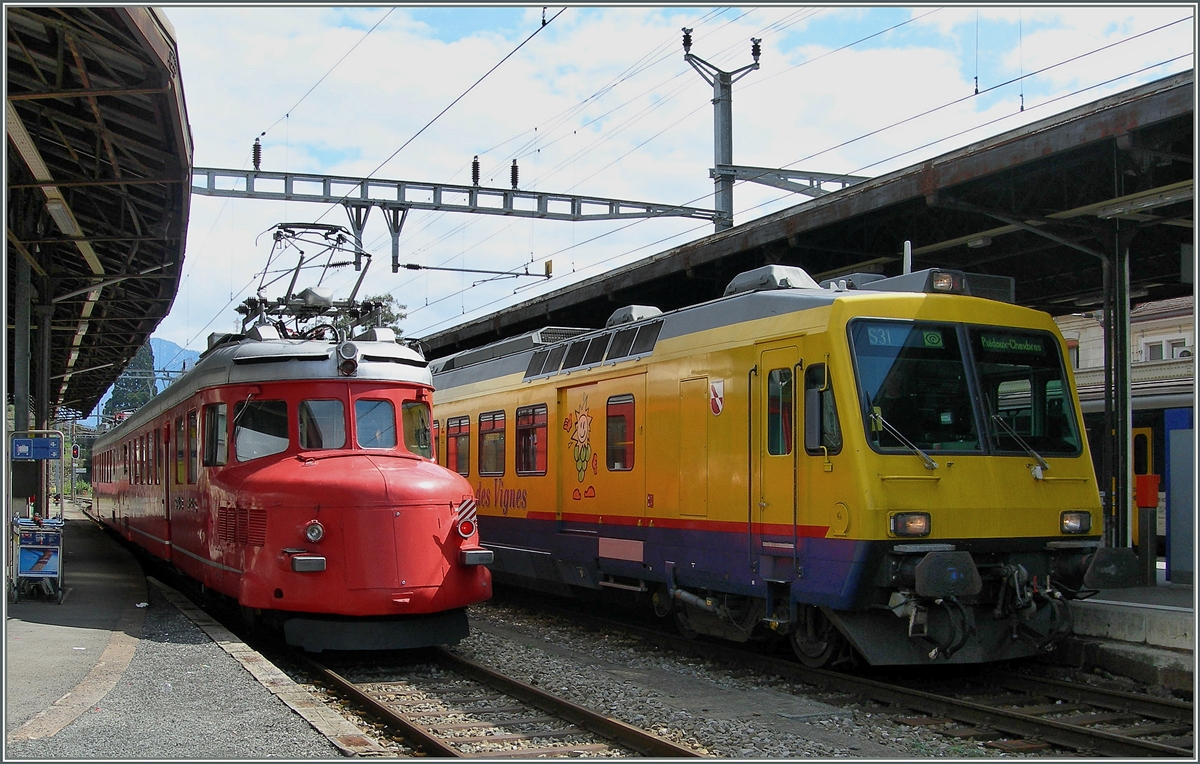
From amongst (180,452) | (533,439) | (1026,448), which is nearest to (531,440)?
(533,439)

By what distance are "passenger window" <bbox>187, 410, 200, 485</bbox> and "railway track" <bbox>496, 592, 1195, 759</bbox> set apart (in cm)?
635

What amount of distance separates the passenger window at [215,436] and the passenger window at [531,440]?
383cm

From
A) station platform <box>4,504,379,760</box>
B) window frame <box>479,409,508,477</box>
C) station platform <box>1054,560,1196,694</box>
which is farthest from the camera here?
window frame <box>479,409,508,477</box>

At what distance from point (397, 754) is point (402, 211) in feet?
59.9

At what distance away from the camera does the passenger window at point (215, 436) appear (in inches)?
430

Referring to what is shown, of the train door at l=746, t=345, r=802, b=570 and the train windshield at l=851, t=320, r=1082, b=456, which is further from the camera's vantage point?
the train door at l=746, t=345, r=802, b=570

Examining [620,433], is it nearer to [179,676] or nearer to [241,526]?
[241,526]

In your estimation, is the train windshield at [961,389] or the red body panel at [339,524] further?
the red body panel at [339,524]

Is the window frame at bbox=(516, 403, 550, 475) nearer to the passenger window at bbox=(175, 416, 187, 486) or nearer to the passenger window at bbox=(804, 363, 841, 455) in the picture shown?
the passenger window at bbox=(175, 416, 187, 486)

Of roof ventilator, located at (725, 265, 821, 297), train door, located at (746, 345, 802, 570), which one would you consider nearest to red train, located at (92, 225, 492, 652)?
train door, located at (746, 345, 802, 570)

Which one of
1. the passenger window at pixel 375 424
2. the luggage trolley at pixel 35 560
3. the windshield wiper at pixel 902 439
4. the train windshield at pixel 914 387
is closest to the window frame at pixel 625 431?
A: the passenger window at pixel 375 424

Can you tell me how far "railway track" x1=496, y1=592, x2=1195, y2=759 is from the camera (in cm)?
710

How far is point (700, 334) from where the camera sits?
33.6ft

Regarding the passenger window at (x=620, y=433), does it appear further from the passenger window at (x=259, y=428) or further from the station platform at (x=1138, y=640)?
the station platform at (x=1138, y=640)
